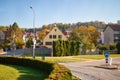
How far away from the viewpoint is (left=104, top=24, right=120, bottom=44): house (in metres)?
116

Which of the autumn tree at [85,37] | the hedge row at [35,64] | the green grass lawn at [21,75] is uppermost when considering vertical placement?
the autumn tree at [85,37]

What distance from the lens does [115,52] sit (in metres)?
80.2

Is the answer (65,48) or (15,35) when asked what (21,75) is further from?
(15,35)

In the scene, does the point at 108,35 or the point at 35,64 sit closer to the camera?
the point at 35,64

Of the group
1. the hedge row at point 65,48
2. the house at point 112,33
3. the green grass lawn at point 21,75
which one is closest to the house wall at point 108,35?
the house at point 112,33

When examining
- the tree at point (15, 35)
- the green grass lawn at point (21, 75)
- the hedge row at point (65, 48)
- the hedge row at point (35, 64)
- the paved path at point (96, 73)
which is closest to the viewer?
the hedge row at point (35, 64)

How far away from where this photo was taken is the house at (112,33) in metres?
116

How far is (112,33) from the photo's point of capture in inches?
4587

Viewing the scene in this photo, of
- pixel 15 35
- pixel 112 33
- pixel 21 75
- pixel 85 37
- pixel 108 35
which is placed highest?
pixel 112 33

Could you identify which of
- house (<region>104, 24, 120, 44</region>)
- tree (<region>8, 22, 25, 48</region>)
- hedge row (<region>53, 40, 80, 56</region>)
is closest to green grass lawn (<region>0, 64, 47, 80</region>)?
hedge row (<region>53, 40, 80, 56</region>)

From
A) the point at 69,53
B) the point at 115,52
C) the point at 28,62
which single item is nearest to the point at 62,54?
the point at 69,53

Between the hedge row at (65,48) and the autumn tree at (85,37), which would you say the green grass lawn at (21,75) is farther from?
the autumn tree at (85,37)

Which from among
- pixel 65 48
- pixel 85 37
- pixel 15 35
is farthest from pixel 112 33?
pixel 65 48

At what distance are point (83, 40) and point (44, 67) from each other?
213 ft
